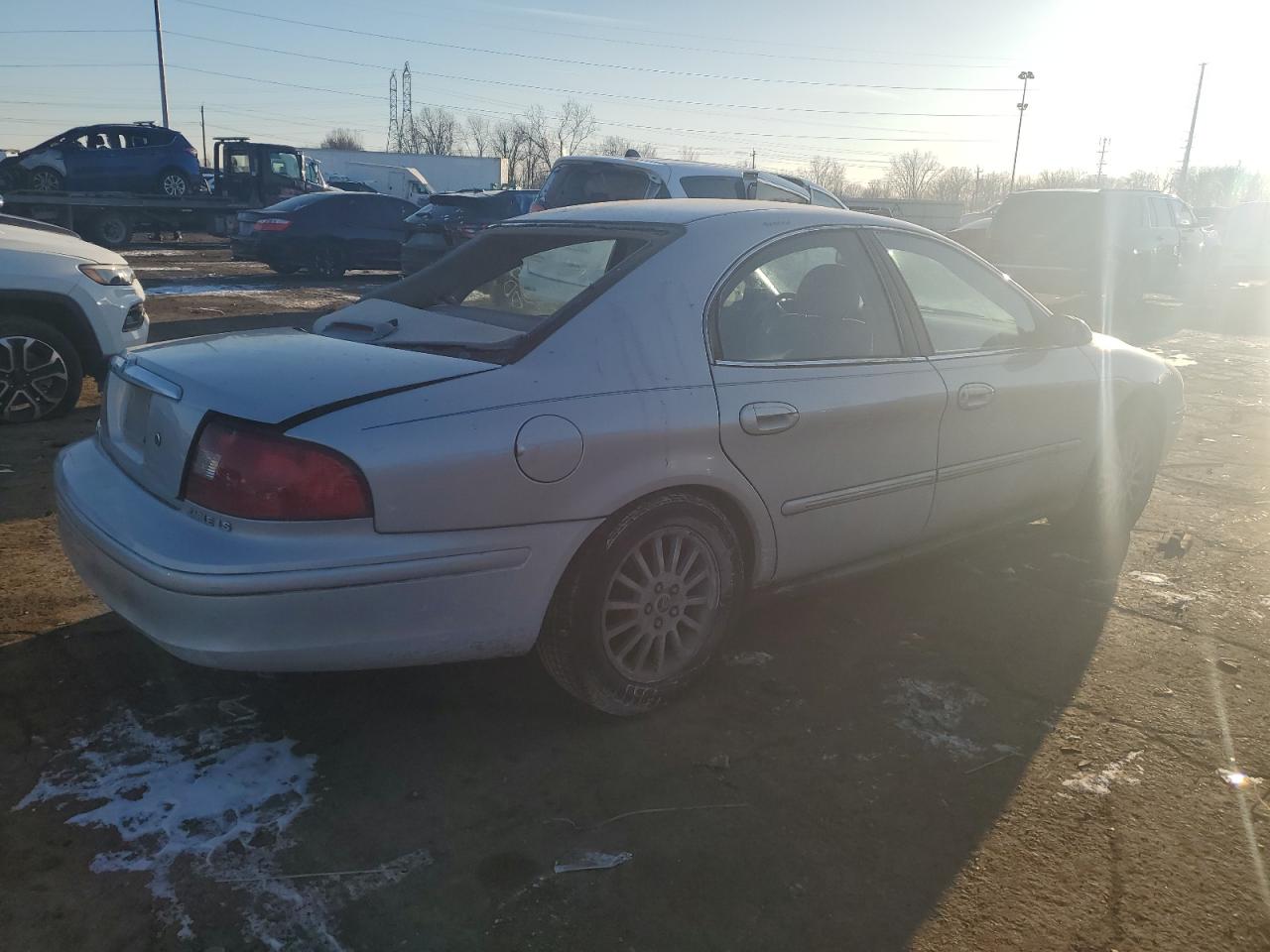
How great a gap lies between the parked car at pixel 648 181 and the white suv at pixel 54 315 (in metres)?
4.41

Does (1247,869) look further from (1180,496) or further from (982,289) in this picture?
(1180,496)

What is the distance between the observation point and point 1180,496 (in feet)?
19.5

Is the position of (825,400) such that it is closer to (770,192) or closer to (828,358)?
(828,358)

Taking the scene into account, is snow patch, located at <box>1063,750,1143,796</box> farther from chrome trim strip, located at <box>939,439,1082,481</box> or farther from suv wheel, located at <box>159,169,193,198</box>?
suv wheel, located at <box>159,169,193,198</box>

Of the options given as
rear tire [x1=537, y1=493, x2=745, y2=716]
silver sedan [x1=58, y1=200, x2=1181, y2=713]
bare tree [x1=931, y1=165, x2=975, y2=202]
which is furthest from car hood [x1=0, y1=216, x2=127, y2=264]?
bare tree [x1=931, y1=165, x2=975, y2=202]

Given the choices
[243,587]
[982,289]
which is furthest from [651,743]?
[982,289]

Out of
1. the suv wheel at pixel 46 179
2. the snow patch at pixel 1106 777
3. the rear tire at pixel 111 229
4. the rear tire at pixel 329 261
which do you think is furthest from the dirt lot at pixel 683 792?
the suv wheel at pixel 46 179

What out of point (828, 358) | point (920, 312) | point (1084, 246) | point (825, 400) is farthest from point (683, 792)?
point (1084, 246)

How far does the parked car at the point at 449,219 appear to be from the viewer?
13977 millimetres

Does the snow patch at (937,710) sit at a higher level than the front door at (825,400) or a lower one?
lower

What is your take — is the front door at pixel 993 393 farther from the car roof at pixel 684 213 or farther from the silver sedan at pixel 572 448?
the car roof at pixel 684 213

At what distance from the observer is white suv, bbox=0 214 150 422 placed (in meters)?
5.86

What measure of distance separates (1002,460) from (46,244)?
18.4 ft

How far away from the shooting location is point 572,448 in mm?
2668
